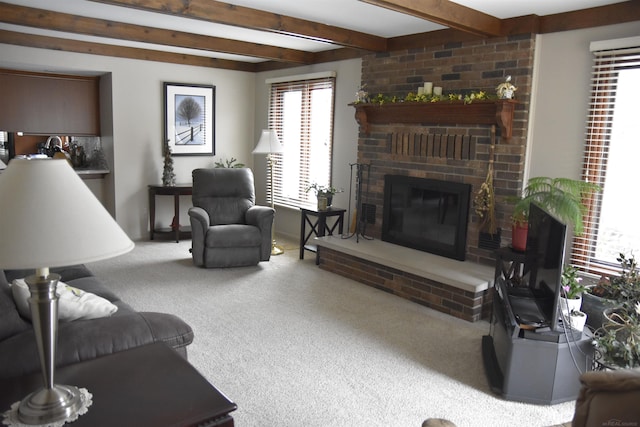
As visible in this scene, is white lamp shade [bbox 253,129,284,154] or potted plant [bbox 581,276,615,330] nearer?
potted plant [bbox 581,276,615,330]

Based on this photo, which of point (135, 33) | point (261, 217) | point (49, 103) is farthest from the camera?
point (49, 103)

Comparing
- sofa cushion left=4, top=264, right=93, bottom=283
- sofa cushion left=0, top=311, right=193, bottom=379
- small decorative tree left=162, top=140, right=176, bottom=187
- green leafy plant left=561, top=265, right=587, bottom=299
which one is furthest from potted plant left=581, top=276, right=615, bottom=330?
small decorative tree left=162, top=140, right=176, bottom=187

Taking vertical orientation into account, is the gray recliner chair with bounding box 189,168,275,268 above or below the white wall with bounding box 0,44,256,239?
below

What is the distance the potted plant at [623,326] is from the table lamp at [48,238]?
90.6 inches

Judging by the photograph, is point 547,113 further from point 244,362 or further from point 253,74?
point 253,74

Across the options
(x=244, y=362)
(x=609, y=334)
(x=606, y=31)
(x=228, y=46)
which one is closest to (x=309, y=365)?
(x=244, y=362)

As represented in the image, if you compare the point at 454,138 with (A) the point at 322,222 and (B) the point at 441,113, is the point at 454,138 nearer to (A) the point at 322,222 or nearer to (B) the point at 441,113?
(B) the point at 441,113

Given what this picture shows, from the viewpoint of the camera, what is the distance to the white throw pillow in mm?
2113

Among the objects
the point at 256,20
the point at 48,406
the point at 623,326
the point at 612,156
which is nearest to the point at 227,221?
the point at 256,20

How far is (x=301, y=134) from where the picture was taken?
6.40 m

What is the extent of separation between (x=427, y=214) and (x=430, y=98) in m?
1.06

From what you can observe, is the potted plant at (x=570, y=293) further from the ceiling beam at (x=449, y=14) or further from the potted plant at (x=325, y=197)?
the potted plant at (x=325, y=197)

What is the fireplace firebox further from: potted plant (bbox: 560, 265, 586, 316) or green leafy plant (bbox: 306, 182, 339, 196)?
potted plant (bbox: 560, 265, 586, 316)

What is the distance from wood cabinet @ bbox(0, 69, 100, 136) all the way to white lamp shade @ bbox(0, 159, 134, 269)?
5511mm
